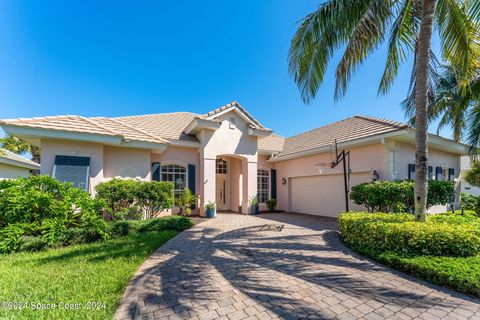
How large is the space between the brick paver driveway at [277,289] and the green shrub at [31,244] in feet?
11.8

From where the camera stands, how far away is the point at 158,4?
9.26 meters

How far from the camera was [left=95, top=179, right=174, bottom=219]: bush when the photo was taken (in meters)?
8.84

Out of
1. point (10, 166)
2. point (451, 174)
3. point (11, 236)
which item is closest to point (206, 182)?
point (11, 236)

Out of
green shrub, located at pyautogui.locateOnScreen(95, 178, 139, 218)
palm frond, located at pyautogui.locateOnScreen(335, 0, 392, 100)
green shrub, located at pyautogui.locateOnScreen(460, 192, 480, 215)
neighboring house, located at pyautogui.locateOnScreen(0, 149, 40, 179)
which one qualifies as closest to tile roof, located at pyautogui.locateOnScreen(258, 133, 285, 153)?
palm frond, located at pyautogui.locateOnScreen(335, 0, 392, 100)

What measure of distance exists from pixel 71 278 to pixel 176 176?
28.1 feet

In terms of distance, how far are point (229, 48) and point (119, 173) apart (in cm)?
887

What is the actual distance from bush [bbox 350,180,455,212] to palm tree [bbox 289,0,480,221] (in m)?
2.63

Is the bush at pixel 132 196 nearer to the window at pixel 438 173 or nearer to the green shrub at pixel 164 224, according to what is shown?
the green shrub at pixel 164 224

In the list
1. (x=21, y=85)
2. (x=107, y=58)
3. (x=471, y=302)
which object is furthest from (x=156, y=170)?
(x=471, y=302)

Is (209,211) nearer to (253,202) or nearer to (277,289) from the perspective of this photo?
(253,202)

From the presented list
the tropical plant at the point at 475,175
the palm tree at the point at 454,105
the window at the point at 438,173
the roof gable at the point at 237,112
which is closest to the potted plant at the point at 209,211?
the roof gable at the point at 237,112

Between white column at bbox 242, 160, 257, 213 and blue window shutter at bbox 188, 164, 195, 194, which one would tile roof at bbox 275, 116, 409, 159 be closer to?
white column at bbox 242, 160, 257, 213

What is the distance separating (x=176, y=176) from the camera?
502 inches

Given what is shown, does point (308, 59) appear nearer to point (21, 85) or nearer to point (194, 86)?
point (194, 86)
